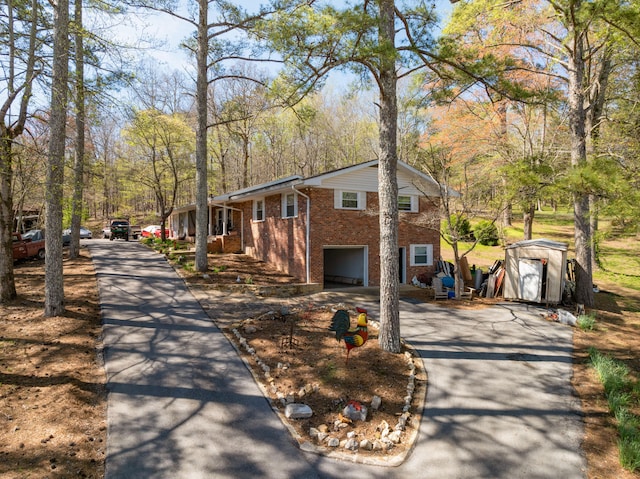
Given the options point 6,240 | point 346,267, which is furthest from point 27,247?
point 346,267

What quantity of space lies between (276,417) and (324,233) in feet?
29.5

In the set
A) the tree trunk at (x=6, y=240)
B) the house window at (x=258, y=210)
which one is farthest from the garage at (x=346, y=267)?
the tree trunk at (x=6, y=240)

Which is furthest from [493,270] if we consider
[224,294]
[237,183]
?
[237,183]

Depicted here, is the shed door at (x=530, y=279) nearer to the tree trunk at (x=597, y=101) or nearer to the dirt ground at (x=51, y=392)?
the tree trunk at (x=597, y=101)

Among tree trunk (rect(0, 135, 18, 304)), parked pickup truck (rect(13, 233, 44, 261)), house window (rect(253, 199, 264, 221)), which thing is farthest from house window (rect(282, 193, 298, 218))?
parked pickup truck (rect(13, 233, 44, 261))

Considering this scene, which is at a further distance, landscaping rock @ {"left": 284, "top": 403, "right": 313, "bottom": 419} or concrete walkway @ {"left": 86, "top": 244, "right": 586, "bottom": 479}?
landscaping rock @ {"left": 284, "top": 403, "right": 313, "bottom": 419}

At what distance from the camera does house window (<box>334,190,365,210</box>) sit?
45.5 ft

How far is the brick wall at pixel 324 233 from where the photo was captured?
13.5 m

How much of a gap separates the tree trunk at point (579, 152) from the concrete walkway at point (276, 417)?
3237 millimetres

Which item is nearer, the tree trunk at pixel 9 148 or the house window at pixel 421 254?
the tree trunk at pixel 9 148

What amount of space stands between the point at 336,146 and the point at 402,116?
27.7 feet

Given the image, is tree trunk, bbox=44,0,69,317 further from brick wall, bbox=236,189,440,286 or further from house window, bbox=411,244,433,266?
house window, bbox=411,244,433,266

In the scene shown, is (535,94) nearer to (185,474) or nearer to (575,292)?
(575,292)

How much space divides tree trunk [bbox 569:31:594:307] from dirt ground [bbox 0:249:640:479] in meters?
1.54
